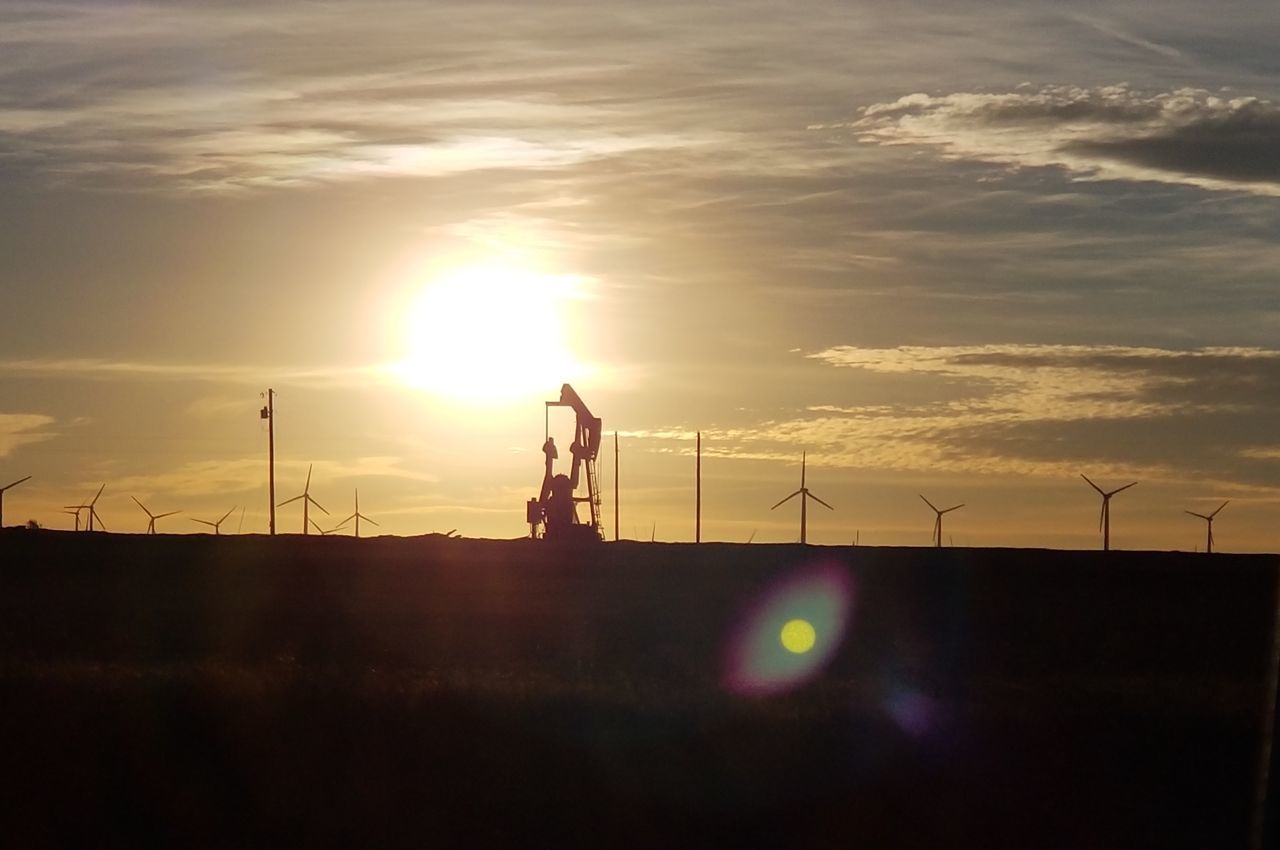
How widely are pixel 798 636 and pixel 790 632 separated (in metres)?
2.10

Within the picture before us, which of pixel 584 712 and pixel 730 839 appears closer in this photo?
pixel 730 839

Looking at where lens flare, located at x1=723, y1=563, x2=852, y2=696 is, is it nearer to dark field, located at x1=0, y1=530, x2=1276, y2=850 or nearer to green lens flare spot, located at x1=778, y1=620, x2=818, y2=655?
green lens flare spot, located at x1=778, y1=620, x2=818, y2=655

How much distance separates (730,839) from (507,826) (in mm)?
2341

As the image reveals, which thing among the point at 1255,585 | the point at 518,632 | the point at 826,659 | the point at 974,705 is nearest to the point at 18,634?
the point at 518,632

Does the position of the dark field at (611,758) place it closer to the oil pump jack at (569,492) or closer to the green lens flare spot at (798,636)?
the green lens flare spot at (798,636)

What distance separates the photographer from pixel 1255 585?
71.0 meters

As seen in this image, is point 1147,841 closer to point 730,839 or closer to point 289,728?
point 730,839

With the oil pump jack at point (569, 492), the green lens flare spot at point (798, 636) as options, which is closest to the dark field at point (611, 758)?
the green lens flare spot at point (798, 636)

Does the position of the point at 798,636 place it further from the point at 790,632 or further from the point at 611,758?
the point at 611,758

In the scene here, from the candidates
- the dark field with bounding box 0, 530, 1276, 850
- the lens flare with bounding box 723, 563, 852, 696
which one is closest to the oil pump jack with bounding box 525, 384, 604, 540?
the lens flare with bounding box 723, 563, 852, 696

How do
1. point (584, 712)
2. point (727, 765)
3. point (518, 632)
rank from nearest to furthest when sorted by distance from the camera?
1. point (727, 765)
2. point (584, 712)
3. point (518, 632)

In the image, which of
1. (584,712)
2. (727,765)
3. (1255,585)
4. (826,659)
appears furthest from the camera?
(1255,585)

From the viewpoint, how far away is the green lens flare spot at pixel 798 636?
4838cm

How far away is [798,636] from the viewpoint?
5347 cm
